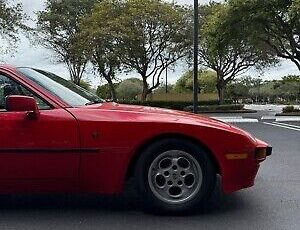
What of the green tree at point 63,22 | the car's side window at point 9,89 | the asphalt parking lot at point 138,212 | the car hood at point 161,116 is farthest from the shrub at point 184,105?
the car's side window at point 9,89

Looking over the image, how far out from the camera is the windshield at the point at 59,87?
4.64 m

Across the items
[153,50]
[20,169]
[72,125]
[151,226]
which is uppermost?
[153,50]

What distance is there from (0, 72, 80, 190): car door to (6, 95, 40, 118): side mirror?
5cm

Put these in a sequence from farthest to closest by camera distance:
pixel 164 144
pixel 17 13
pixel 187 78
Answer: pixel 187 78 → pixel 17 13 → pixel 164 144

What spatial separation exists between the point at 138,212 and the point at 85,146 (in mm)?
846

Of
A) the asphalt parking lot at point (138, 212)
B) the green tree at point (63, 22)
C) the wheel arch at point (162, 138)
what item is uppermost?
the green tree at point (63, 22)

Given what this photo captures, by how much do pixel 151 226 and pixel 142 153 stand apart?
2.25ft

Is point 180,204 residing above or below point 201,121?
below

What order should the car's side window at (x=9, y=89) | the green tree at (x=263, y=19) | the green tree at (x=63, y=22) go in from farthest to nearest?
the green tree at (x=63, y=22)
the green tree at (x=263, y=19)
the car's side window at (x=9, y=89)

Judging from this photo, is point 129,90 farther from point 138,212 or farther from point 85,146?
point 85,146

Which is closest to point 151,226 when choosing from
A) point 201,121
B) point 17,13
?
point 201,121

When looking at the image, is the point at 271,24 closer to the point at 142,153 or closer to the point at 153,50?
the point at 153,50

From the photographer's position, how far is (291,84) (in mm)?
66562

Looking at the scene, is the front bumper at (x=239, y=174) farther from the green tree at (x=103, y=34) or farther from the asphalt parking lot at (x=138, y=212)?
the green tree at (x=103, y=34)
